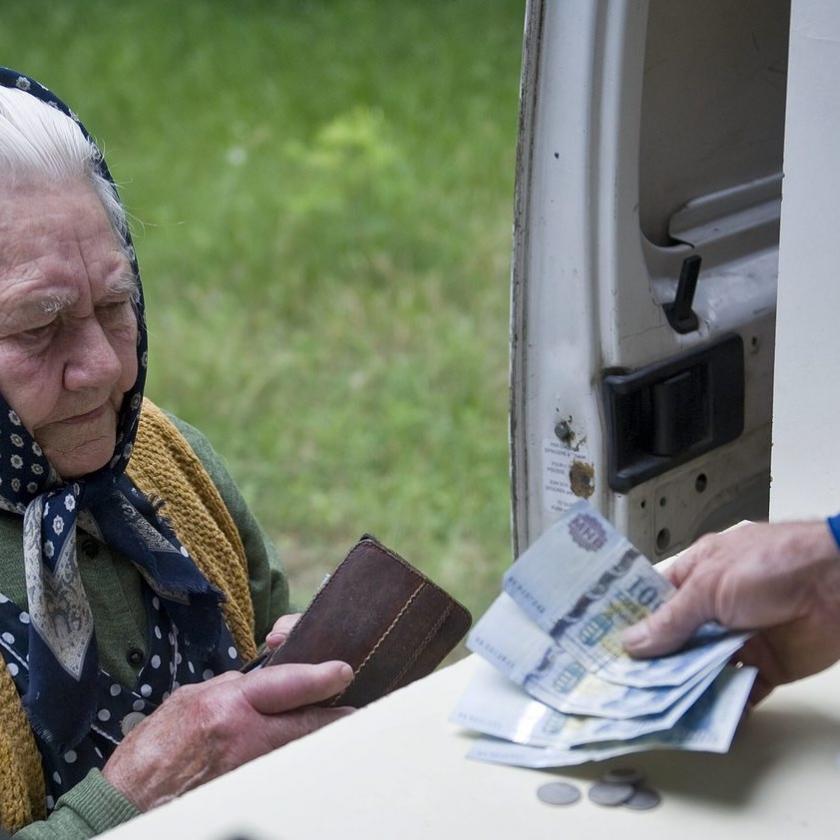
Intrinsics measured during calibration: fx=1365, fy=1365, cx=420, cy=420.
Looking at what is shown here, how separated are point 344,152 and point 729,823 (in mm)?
6424

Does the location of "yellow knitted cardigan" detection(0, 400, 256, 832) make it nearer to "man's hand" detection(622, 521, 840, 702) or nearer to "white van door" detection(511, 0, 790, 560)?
"white van door" detection(511, 0, 790, 560)

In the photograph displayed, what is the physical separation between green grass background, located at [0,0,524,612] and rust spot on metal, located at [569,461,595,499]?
6.75 feet

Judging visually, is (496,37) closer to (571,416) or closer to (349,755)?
(571,416)

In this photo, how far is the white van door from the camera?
2.20 m

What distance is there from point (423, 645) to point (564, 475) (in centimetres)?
62

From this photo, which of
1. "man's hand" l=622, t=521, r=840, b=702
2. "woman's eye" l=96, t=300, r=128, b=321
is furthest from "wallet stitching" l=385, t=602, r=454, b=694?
"woman's eye" l=96, t=300, r=128, b=321

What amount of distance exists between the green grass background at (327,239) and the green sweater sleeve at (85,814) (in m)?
2.46

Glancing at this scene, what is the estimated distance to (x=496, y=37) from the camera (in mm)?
9109

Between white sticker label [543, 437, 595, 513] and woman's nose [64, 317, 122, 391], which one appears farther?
white sticker label [543, 437, 595, 513]

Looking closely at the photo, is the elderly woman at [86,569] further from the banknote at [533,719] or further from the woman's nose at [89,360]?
the banknote at [533,719]

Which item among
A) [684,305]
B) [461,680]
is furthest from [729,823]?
[684,305]

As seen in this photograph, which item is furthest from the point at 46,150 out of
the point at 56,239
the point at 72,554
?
the point at 72,554

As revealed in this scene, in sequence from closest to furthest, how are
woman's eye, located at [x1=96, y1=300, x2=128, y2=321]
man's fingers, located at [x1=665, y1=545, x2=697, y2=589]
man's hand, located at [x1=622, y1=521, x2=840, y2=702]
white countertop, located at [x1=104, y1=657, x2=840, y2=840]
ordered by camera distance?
white countertop, located at [x1=104, y1=657, x2=840, y2=840], man's hand, located at [x1=622, y1=521, x2=840, y2=702], man's fingers, located at [x1=665, y1=545, x2=697, y2=589], woman's eye, located at [x1=96, y1=300, x2=128, y2=321]

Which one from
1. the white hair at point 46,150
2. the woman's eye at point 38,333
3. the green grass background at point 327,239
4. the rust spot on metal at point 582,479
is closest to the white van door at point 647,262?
the rust spot on metal at point 582,479
